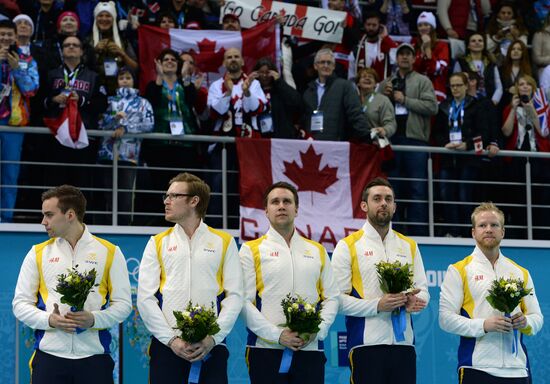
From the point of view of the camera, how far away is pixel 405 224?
14203 millimetres

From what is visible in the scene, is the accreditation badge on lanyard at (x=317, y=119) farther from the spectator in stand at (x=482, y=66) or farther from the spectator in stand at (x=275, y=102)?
the spectator in stand at (x=482, y=66)

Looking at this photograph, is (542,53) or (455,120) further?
(542,53)

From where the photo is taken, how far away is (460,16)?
17.1 meters

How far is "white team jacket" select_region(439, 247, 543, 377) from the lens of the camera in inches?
423

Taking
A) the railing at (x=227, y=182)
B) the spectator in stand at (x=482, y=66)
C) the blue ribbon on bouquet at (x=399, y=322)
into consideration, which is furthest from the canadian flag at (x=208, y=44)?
the blue ribbon on bouquet at (x=399, y=322)

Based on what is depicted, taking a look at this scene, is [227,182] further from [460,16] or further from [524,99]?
[460,16]

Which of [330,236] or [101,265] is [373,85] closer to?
[330,236]

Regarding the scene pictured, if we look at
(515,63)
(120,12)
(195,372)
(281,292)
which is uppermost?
(120,12)

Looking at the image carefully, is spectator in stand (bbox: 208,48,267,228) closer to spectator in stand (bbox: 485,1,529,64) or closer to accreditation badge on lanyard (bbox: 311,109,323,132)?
accreditation badge on lanyard (bbox: 311,109,323,132)

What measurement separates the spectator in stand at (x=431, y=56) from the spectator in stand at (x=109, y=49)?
355cm

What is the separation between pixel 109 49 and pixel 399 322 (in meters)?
5.06

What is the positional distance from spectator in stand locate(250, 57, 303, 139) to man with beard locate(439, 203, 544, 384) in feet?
11.1

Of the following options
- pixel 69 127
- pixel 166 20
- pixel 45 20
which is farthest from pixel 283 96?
pixel 45 20

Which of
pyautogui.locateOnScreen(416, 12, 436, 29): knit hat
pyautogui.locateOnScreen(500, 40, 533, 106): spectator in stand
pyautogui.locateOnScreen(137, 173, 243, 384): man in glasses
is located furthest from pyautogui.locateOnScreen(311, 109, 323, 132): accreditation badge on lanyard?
pyautogui.locateOnScreen(137, 173, 243, 384): man in glasses
